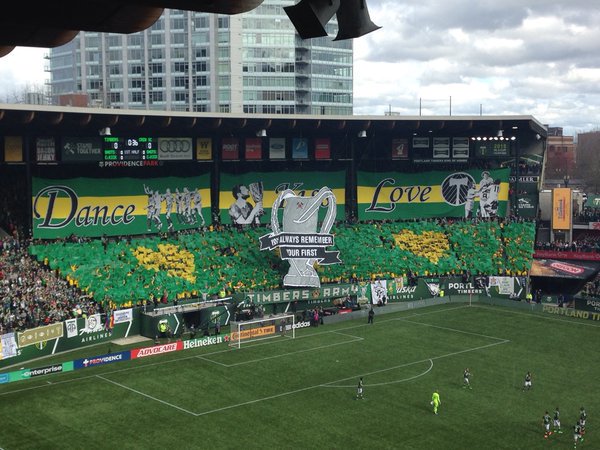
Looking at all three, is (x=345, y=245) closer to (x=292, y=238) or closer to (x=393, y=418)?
(x=292, y=238)

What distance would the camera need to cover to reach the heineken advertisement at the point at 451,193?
279ft

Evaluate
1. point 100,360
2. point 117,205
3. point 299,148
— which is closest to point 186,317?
point 100,360

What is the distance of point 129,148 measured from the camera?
231ft

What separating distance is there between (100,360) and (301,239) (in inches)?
969

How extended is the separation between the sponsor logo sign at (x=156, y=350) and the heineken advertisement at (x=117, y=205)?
19.7m

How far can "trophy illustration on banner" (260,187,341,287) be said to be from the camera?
227ft

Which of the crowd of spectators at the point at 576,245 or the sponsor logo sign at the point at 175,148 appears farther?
the crowd of spectators at the point at 576,245

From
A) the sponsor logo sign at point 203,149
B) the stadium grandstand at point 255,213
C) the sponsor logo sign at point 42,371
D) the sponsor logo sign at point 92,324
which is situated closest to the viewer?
the sponsor logo sign at point 42,371

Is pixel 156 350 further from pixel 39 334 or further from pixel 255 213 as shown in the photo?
pixel 255 213

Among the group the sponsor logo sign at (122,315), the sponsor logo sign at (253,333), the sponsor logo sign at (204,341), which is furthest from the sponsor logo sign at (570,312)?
the sponsor logo sign at (122,315)

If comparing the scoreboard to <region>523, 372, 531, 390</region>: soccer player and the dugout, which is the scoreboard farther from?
<region>523, 372, 531, 390</region>: soccer player

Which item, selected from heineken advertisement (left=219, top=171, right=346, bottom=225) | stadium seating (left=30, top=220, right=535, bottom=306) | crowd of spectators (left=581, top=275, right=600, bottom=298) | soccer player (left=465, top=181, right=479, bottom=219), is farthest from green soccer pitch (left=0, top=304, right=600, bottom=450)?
soccer player (left=465, top=181, right=479, bottom=219)

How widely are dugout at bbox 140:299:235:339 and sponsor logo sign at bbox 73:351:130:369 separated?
5.65m

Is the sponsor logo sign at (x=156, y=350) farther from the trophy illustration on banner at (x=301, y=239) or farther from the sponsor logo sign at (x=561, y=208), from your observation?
the sponsor logo sign at (x=561, y=208)
